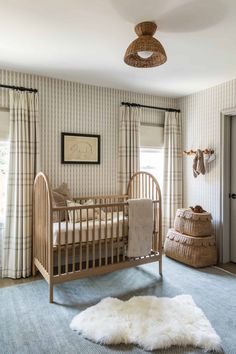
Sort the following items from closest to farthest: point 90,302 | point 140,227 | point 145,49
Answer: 1. point 145,49
2. point 90,302
3. point 140,227

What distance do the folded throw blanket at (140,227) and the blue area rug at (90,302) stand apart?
0.36 meters

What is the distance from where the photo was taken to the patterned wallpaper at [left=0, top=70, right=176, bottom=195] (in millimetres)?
3422

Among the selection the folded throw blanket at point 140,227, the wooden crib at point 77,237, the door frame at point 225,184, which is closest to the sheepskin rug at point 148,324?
the wooden crib at point 77,237

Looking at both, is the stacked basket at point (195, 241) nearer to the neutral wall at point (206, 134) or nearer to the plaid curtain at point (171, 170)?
the neutral wall at point (206, 134)

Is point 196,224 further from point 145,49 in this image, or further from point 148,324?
point 145,49

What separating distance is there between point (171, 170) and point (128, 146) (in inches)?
33.9

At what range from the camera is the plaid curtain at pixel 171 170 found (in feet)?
14.1

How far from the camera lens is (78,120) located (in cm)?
367

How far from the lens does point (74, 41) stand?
2449 mm

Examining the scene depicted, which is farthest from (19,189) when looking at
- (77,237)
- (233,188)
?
(233,188)

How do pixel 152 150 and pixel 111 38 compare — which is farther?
pixel 152 150

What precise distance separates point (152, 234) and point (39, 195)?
1397 millimetres

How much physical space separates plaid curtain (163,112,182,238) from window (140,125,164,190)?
0.32ft

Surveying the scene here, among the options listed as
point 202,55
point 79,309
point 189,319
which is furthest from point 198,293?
point 202,55
